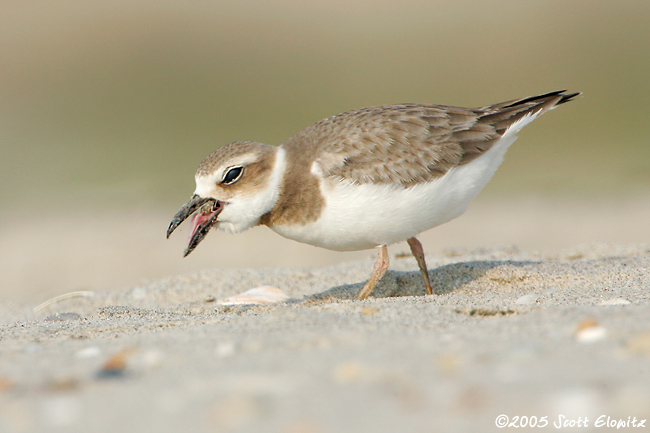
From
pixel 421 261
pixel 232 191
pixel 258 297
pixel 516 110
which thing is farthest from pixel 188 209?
pixel 516 110

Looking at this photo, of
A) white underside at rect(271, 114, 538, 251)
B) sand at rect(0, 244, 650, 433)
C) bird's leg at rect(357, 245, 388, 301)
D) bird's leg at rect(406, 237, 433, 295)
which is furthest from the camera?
bird's leg at rect(406, 237, 433, 295)

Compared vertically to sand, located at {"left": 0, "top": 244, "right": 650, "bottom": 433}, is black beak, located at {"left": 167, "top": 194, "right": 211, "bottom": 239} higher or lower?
higher

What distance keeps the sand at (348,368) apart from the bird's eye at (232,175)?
43.9 inches

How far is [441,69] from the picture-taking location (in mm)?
17875

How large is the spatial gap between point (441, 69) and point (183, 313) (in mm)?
14392

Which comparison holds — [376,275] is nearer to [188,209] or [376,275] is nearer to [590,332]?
[188,209]

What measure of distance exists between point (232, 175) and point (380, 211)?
1.07m

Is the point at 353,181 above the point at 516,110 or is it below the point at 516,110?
below

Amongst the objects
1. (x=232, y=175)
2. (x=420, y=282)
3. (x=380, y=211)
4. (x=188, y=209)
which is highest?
(x=232, y=175)

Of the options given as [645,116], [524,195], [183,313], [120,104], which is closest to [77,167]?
[120,104]

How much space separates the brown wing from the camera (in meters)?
4.72

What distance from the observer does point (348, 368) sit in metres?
2.35

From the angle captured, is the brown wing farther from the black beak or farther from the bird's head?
the black beak

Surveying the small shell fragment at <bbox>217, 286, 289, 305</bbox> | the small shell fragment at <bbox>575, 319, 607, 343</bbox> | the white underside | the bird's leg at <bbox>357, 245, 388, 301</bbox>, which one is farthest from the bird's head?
the small shell fragment at <bbox>575, 319, 607, 343</bbox>
